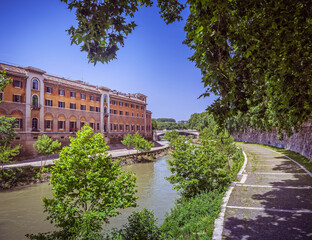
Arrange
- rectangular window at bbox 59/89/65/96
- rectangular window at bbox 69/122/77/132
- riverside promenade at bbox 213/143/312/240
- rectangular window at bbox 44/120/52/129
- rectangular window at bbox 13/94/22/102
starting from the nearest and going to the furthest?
1. riverside promenade at bbox 213/143/312/240
2. rectangular window at bbox 13/94/22/102
3. rectangular window at bbox 44/120/52/129
4. rectangular window at bbox 59/89/65/96
5. rectangular window at bbox 69/122/77/132

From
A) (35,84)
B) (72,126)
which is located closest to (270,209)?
(35,84)

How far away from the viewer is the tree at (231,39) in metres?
4.05

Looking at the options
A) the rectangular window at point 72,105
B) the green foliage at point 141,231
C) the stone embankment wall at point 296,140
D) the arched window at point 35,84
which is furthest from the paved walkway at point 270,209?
the rectangular window at point 72,105

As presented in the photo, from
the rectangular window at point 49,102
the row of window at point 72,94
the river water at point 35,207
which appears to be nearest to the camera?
the river water at point 35,207

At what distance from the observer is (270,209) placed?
25.7ft

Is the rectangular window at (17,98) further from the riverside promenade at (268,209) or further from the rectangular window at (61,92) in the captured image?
the riverside promenade at (268,209)

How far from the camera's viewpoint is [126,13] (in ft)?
14.6

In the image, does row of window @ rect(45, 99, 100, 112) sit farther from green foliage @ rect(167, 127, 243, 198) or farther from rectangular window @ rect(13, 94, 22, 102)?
green foliage @ rect(167, 127, 243, 198)

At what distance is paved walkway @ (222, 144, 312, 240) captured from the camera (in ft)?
19.7

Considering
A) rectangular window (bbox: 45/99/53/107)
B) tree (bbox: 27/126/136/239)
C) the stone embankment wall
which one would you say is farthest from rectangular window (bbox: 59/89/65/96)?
the stone embankment wall

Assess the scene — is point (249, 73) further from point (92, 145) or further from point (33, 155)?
point (33, 155)

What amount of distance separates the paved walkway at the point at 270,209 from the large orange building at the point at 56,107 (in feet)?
100

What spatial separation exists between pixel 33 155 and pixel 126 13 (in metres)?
32.6

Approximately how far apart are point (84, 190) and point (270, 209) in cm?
684
